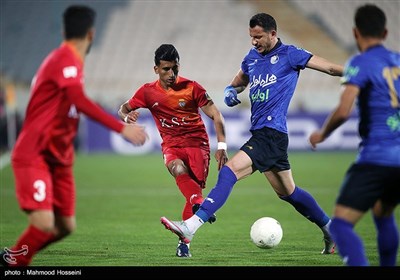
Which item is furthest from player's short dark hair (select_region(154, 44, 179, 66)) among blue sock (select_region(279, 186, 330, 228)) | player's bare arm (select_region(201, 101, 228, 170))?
blue sock (select_region(279, 186, 330, 228))

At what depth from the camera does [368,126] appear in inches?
236

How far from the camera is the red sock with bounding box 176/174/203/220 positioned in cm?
858

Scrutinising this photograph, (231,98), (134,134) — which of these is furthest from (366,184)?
(231,98)

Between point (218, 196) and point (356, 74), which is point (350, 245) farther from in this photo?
point (218, 196)

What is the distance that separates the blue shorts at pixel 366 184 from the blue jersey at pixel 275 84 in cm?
250

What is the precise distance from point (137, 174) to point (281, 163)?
39.8 ft

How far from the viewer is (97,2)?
34.0 metres

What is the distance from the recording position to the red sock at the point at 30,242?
244 inches

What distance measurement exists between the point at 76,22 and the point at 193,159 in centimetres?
307

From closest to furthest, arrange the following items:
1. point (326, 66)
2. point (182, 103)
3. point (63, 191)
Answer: point (63, 191) < point (326, 66) < point (182, 103)

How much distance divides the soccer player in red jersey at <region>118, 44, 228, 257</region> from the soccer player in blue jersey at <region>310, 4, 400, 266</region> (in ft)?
9.39

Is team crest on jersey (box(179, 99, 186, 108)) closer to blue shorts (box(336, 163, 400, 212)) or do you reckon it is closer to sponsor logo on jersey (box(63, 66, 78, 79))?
sponsor logo on jersey (box(63, 66, 78, 79))

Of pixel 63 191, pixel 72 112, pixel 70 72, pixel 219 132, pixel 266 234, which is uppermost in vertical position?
pixel 70 72
